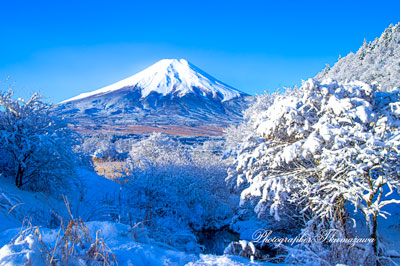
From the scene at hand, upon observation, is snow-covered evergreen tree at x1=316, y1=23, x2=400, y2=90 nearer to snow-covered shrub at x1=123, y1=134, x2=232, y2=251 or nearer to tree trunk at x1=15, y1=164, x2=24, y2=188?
snow-covered shrub at x1=123, y1=134, x2=232, y2=251

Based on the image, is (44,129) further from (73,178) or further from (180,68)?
(180,68)

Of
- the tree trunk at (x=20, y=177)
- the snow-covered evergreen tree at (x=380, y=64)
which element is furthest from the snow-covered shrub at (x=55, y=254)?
the snow-covered evergreen tree at (x=380, y=64)

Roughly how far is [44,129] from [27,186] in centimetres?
213

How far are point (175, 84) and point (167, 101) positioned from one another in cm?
2328

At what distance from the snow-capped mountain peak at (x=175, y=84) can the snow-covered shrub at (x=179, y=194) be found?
484ft

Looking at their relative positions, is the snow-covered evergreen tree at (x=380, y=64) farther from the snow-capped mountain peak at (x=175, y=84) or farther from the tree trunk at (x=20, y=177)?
the snow-capped mountain peak at (x=175, y=84)

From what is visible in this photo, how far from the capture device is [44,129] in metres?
9.80

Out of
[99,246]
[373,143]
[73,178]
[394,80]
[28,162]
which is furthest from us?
[394,80]

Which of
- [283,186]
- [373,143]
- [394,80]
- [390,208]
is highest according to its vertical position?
[394,80]

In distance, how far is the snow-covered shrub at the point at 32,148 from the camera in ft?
29.8

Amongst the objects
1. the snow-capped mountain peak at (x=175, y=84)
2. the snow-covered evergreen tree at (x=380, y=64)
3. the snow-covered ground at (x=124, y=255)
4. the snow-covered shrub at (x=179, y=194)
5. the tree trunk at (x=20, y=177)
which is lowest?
the snow-covered shrub at (x=179, y=194)

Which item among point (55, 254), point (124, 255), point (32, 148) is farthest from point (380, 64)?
point (55, 254)

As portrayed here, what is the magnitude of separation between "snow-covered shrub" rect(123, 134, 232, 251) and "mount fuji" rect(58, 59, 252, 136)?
10150 cm

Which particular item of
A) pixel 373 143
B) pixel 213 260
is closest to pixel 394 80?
pixel 373 143
